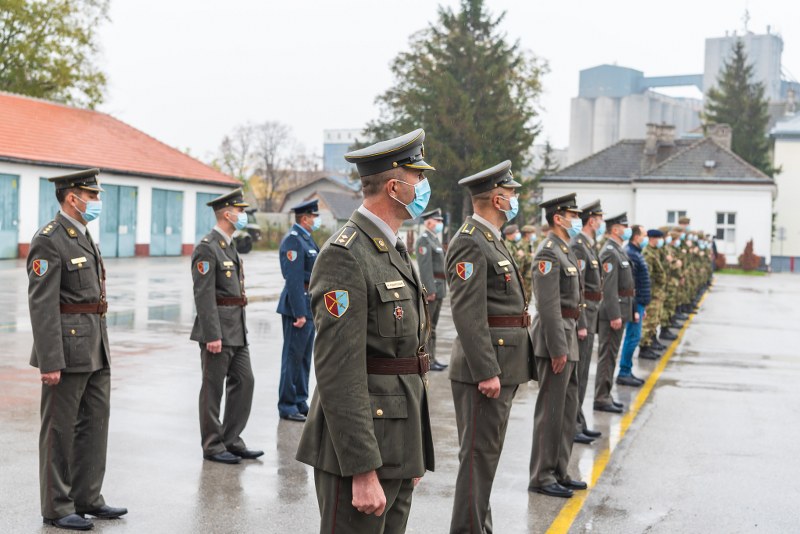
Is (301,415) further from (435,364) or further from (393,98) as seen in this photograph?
(393,98)

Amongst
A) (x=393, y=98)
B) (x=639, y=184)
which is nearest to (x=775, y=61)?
(x=639, y=184)

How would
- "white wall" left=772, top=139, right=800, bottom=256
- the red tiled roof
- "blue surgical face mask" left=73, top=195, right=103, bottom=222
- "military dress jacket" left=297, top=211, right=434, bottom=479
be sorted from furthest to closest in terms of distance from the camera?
"white wall" left=772, top=139, right=800, bottom=256
the red tiled roof
"blue surgical face mask" left=73, top=195, right=103, bottom=222
"military dress jacket" left=297, top=211, right=434, bottom=479

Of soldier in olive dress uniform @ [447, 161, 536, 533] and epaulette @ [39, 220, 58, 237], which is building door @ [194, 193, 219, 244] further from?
soldier in olive dress uniform @ [447, 161, 536, 533]

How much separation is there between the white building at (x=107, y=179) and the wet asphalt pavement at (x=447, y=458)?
1973 centimetres

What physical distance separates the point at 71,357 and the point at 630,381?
842 centimetres

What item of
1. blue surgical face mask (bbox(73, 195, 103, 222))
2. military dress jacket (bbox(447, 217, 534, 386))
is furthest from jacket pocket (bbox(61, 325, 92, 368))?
military dress jacket (bbox(447, 217, 534, 386))

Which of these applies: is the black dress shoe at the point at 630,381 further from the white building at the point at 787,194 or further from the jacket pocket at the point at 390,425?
the white building at the point at 787,194

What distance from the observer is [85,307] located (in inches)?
240

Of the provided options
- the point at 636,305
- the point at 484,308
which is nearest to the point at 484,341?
the point at 484,308

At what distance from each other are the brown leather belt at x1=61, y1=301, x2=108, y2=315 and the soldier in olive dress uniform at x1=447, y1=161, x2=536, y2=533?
7.62 feet

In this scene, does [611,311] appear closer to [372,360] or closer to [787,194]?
[372,360]

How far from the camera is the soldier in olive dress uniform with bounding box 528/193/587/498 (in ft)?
23.0

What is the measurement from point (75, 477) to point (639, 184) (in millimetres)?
49841

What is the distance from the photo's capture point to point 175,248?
4175cm
